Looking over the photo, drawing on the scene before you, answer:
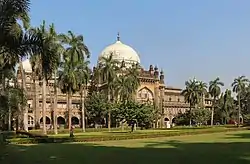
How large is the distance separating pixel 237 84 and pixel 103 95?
3725 cm

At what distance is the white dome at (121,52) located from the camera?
10194 cm

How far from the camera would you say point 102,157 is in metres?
19.2

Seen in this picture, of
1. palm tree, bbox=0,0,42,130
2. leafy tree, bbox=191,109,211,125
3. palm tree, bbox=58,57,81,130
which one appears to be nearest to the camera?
palm tree, bbox=0,0,42,130

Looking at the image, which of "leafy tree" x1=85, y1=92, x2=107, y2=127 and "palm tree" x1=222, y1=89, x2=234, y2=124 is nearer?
"leafy tree" x1=85, y1=92, x2=107, y2=127

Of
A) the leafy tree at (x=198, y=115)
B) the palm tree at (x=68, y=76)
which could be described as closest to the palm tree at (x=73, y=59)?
the palm tree at (x=68, y=76)

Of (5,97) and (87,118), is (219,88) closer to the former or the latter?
(87,118)

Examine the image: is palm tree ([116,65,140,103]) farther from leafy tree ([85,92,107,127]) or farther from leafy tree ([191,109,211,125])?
leafy tree ([191,109,211,125])

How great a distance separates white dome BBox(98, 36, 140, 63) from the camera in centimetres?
10194

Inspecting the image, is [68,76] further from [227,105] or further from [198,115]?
[227,105]

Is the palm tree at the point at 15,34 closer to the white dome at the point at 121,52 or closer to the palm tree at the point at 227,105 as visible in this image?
the white dome at the point at 121,52

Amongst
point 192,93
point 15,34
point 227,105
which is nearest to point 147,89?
point 192,93

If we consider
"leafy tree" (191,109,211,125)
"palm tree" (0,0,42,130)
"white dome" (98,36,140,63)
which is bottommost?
"leafy tree" (191,109,211,125)

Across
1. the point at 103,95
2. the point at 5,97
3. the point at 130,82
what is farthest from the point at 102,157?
the point at 103,95

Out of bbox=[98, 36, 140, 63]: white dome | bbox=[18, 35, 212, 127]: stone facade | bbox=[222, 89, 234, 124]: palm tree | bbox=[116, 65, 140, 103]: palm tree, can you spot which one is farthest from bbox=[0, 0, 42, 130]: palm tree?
bbox=[222, 89, 234, 124]: palm tree
